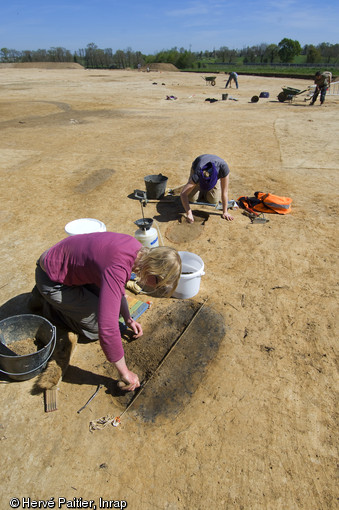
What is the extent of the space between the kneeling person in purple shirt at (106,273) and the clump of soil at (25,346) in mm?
624

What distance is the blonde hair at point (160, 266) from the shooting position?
86.2 inches

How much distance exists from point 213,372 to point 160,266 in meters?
1.46

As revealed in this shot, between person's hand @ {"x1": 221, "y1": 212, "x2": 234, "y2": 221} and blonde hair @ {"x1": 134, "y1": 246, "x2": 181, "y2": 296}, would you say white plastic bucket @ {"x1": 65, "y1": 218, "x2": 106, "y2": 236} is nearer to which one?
blonde hair @ {"x1": 134, "y1": 246, "x2": 181, "y2": 296}

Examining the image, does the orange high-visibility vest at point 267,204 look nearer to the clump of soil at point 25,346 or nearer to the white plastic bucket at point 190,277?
the white plastic bucket at point 190,277

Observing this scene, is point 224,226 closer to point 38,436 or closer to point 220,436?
point 220,436

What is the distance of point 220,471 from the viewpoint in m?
2.29

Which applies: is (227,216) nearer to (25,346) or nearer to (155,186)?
(155,186)

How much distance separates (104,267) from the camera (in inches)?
86.0

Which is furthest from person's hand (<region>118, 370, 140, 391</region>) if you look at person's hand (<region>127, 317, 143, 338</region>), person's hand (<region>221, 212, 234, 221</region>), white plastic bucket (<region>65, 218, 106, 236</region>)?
person's hand (<region>221, 212, 234, 221</region>)

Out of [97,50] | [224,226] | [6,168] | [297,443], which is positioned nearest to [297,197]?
[224,226]

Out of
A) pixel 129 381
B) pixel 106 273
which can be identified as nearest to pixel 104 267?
pixel 106 273

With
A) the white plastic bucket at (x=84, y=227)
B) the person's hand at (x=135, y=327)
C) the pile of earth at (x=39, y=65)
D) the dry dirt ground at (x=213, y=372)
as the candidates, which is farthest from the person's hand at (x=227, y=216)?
the pile of earth at (x=39, y=65)

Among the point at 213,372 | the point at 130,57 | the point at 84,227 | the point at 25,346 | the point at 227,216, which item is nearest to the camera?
the point at 213,372

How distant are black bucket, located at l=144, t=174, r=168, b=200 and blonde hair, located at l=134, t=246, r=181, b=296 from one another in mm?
4074
